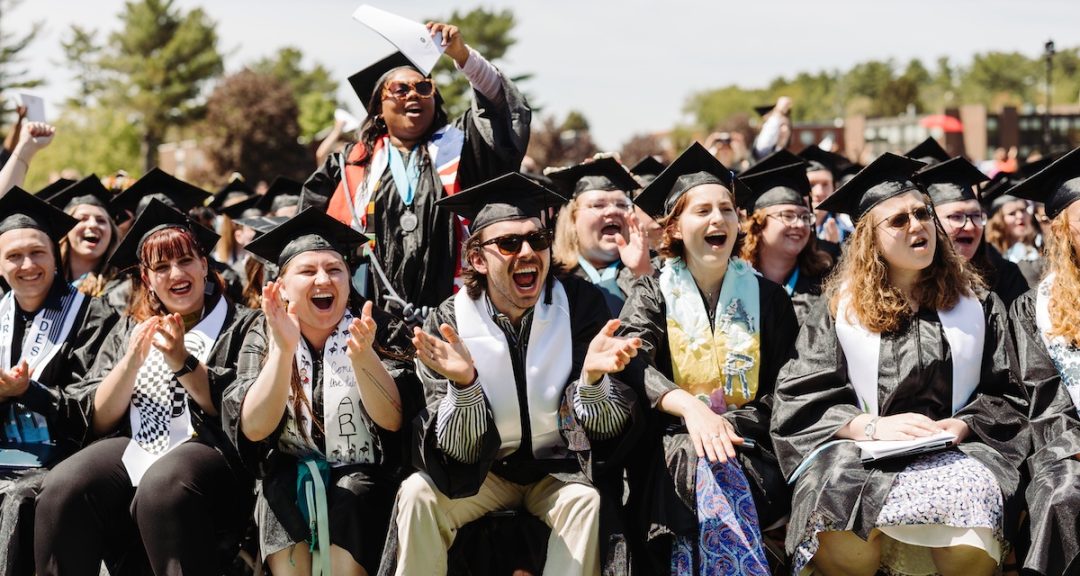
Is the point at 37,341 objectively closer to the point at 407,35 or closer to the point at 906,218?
the point at 407,35

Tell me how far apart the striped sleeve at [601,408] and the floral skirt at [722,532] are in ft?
1.25

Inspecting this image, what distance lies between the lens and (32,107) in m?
6.72

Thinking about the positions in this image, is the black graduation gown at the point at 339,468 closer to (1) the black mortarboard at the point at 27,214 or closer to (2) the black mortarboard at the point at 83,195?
(1) the black mortarboard at the point at 27,214

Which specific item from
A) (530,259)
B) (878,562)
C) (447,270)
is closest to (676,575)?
(878,562)

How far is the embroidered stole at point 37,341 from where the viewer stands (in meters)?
4.88

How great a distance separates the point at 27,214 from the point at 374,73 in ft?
6.54

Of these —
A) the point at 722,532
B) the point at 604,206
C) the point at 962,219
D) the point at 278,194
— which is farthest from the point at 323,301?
the point at 278,194

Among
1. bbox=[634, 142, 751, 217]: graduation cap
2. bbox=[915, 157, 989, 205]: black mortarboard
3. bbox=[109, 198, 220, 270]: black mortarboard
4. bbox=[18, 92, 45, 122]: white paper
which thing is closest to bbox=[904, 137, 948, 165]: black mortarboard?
bbox=[915, 157, 989, 205]: black mortarboard

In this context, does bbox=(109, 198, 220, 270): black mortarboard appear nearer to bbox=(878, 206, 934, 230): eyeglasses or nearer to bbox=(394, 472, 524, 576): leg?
bbox=(394, 472, 524, 576): leg

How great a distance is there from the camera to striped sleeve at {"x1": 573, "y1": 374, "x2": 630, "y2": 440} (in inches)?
159

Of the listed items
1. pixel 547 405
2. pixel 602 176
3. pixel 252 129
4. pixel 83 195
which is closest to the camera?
pixel 547 405

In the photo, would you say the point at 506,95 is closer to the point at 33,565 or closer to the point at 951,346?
the point at 951,346

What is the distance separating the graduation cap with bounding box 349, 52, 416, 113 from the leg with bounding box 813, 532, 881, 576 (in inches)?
131

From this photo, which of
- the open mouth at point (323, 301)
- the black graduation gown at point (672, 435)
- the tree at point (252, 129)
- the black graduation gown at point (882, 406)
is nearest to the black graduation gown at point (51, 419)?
the open mouth at point (323, 301)
